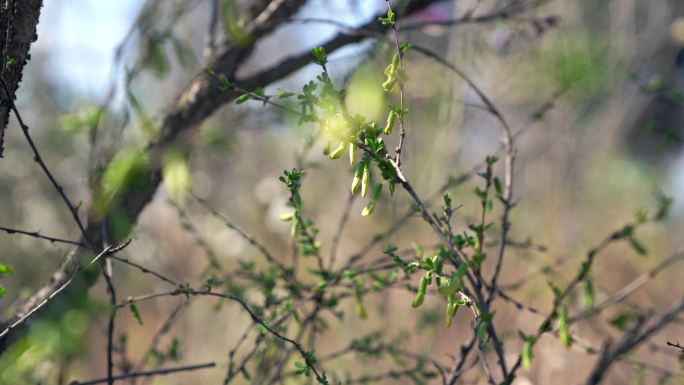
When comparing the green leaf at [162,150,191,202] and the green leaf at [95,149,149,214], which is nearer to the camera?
the green leaf at [95,149,149,214]

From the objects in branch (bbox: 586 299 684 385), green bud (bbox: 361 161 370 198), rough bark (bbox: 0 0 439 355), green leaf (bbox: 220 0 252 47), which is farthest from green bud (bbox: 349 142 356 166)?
branch (bbox: 586 299 684 385)

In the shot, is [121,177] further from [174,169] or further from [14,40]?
[14,40]

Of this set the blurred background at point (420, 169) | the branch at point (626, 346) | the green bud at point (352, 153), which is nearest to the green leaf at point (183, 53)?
the blurred background at point (420, 169)

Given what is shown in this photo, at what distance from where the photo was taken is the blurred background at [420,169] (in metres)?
2.27

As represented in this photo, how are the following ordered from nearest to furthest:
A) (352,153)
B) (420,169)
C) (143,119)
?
(352,153)
(143,119)
(420,169)

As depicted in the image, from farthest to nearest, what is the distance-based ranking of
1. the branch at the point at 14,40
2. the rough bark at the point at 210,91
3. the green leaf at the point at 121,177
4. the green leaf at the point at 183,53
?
the green leaf at the point at 183,53, the rough bark at the point at 210,91, the green leaf at the point at 121,177, the branch at the point at 14,40

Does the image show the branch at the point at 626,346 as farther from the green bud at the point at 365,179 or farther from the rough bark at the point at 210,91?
the rough bark at the point at 210,91

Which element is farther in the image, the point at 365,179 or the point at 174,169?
the point at 174,169

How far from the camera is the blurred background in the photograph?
2273mm

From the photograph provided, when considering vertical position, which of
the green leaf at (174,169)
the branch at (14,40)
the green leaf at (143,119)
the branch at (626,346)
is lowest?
the branch at (626,346)

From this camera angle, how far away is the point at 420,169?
4.78 metres

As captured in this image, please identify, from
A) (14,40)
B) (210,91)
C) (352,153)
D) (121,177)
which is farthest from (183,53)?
(352,153)

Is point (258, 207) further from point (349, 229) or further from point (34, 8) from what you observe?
point (34, 8)

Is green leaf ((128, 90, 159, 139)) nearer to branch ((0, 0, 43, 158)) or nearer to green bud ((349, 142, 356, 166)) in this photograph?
branch ((0, 0, 43, 158))
